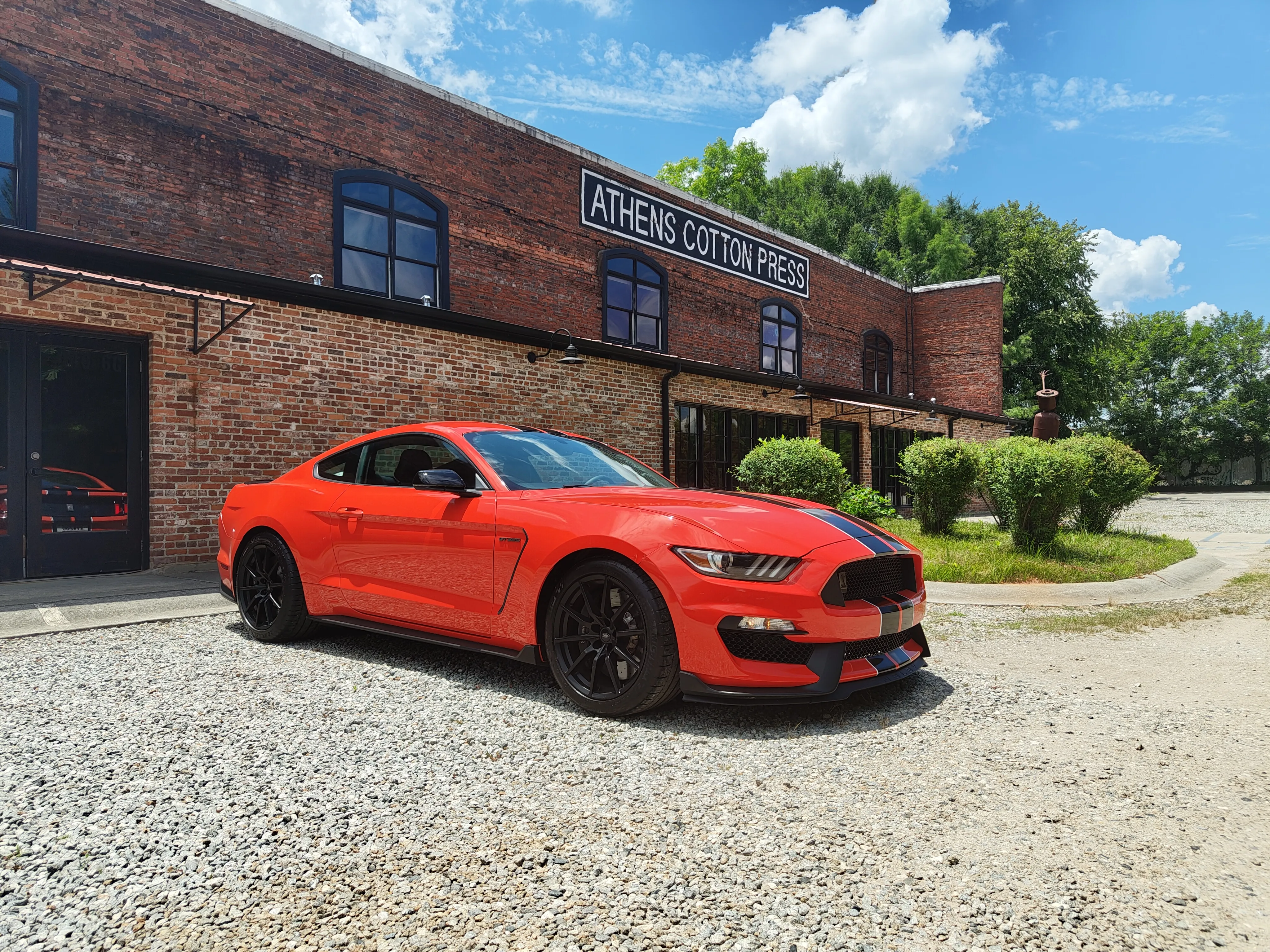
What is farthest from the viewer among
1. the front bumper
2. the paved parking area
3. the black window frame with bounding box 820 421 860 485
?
the black window frame with bounding box 820 421 860 485

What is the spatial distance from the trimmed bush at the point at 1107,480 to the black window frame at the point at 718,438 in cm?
573

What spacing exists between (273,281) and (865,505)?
908 centimetres

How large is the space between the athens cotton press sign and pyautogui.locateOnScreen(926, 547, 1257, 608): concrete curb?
11477 millimetres

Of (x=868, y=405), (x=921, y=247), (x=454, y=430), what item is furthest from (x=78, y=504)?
(x=921, y=247)

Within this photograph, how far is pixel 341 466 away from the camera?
16.6 feet

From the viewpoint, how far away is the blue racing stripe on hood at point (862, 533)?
3748 millimetres

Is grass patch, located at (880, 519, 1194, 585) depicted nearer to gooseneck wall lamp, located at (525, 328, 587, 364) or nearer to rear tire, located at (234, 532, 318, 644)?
gooseneck wall lamp, located at (525, 328, 587, 364)

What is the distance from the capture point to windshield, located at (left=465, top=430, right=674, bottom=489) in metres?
4.33

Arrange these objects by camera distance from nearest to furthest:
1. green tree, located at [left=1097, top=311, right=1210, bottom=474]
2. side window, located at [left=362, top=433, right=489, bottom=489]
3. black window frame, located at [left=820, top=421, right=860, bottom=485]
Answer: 1. side window, located at [left=362, top=433, right=489, bottom=489]
2. black window frame, located at [left=820, top=421, right=860, bottom=485]
3. green tree, located at [left=1097, top=311, right=1210, bottom=474]

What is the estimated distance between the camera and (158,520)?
26.6 ft

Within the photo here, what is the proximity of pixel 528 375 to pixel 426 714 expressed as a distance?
8719mm

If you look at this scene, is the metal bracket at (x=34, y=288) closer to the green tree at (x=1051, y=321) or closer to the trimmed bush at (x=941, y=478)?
the trimmed bush at (x=941, y=478)

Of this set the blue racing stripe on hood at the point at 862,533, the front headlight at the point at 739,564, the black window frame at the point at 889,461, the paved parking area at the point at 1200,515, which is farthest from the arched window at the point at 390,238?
the paved parking area at the point at 1200,515

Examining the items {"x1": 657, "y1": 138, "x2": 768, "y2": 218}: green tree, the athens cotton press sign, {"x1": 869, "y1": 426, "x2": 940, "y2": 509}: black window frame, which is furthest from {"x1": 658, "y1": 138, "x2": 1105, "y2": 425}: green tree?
the athens cotton press sign
